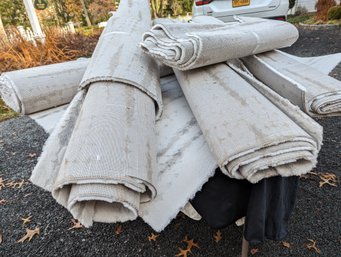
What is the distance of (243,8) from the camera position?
389cm

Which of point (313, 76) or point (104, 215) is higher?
point (313, 76)

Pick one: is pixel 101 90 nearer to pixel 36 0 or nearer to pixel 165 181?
pixel 165 181

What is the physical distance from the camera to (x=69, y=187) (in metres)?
0.83

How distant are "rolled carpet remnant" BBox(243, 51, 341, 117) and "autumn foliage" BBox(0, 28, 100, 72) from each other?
14.6 ft

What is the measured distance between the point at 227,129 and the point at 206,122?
0.37ft

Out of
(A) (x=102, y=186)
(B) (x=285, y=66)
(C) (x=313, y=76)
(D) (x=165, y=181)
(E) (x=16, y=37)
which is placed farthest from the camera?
(E) (x=16, y=37)

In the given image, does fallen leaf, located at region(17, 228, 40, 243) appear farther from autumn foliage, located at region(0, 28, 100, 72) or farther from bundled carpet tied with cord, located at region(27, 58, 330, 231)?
autumn foliage, located at region(0, 28, 100, 72)

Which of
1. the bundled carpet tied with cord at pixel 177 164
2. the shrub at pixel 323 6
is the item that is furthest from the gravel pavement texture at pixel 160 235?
the shrub at pixel 323 6

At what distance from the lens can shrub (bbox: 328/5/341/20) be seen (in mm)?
6883

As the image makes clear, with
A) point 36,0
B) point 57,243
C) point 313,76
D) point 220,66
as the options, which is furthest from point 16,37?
point 313,76

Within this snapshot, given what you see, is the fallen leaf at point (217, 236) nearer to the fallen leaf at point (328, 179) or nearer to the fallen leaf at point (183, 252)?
the fallen leaf at point (183, 252)

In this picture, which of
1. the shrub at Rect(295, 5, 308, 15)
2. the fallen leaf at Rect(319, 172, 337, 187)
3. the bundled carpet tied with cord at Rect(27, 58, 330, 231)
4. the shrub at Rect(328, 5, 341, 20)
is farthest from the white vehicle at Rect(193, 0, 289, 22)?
the shrub at Rect(295, 5, 308, 15)

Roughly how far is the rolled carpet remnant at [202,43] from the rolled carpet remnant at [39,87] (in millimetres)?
651

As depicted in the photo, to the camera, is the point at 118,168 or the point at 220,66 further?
the point at 220,66
